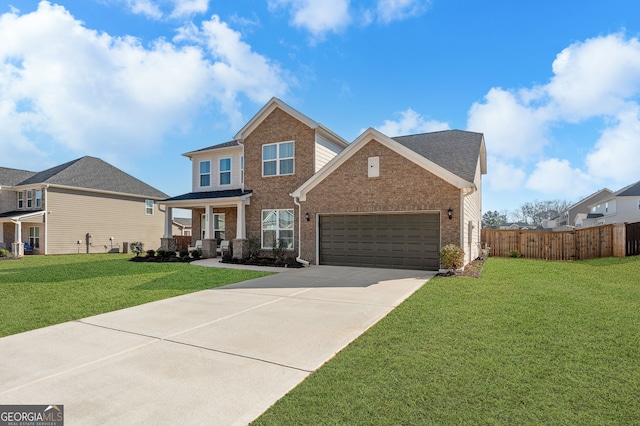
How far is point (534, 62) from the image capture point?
1410 cm

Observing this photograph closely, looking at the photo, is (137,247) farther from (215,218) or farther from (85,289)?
(85,289)

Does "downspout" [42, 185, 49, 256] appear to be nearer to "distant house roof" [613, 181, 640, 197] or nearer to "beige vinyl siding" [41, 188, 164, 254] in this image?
"beige vinyl siding" [41, 188, 164, 254]

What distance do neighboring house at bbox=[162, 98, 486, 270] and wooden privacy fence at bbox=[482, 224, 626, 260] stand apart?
420 centimetres

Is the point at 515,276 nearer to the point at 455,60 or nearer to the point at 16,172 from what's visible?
the point at 455,60

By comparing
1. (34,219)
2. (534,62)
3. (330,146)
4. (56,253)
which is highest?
(534,62)

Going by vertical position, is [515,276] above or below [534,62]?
below

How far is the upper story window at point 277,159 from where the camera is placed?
54.2 ft

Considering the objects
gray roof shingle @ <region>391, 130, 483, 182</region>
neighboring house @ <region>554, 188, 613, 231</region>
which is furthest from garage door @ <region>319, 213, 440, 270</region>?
neighboring house @ <region>554, 188, 613, 231</region>

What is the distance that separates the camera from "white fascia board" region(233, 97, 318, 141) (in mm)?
15844

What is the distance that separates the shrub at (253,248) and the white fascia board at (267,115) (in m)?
5.63

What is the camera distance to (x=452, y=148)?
15438 millimetres

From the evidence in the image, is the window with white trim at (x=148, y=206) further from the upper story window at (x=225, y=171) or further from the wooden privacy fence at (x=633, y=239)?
the wooden privacy fence at (x=633, y=239)

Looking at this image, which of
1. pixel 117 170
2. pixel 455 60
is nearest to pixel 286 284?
pixel 455 60

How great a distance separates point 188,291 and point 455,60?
47.3ft
